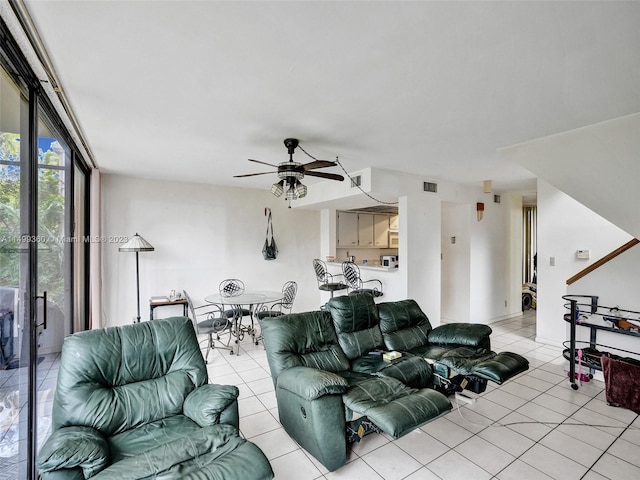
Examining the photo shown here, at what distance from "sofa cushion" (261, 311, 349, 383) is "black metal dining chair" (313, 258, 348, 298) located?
241cm

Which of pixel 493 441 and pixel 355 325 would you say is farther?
pixel 355 325

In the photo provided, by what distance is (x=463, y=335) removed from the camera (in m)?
3.22

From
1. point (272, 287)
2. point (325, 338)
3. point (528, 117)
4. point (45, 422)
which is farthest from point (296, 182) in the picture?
point (272, 287)

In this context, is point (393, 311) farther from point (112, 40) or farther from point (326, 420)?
point (112, 40)

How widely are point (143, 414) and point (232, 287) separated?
3.61 meters

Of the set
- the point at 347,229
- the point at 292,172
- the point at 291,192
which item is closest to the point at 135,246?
the point at 291,192

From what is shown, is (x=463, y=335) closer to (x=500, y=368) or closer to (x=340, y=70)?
(x=500, y=368)

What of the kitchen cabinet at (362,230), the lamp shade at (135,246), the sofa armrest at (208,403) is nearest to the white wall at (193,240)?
the lamp shade at (135,246)

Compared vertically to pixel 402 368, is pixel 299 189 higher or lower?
higher

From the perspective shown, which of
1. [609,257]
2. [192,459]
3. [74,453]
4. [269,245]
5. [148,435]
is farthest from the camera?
[269,245]

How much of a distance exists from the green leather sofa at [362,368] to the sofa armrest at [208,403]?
462mm

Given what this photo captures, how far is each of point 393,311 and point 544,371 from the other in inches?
81.3

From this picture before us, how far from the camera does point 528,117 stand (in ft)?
8.73

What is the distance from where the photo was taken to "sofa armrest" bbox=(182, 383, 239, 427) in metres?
1.93
